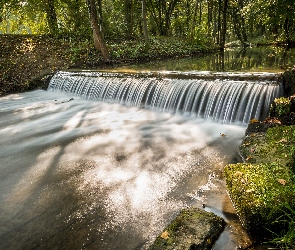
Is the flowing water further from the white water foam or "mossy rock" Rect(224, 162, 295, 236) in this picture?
"mossy rock" Rect(224, 162, 295, 236)

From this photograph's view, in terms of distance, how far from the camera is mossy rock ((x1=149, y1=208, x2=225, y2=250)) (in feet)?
9.20

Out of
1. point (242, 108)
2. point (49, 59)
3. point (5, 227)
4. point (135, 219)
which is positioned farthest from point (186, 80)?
point (49, 59)

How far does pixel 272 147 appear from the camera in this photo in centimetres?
432

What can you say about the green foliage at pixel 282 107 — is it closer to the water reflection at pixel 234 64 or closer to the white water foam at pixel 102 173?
the white water foam at pixel 102 173

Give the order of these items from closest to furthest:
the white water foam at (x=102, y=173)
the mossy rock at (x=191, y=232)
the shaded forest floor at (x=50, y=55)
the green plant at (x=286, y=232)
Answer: the green plant at (x=286, y=232), the mossy rock at (x=191, y=232), the white water foam at (x=102, y=173), the shaded forest floor at (x=50, y=55)

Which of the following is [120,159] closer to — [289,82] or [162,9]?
[289,82]

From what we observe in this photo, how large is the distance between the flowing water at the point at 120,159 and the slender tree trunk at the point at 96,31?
14.8 feet

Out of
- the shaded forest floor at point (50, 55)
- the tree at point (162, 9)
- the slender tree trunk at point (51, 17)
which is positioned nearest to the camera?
the shaded forest floor at point (50, 55)

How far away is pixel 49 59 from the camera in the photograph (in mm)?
15156

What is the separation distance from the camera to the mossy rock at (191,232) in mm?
2805

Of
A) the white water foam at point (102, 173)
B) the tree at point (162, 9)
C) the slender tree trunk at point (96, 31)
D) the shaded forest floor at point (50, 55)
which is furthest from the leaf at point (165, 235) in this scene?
the tree at point (162, 9)

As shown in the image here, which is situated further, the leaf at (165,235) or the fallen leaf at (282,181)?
the fallen leaf at (282,181)

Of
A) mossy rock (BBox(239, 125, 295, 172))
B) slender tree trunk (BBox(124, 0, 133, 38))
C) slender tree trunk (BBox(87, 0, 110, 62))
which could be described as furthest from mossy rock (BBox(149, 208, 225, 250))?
slender tree trunk (BBox(124, 0, 133, 38))

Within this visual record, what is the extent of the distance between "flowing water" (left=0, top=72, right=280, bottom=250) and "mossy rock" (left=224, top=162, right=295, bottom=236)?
268 millimetres
